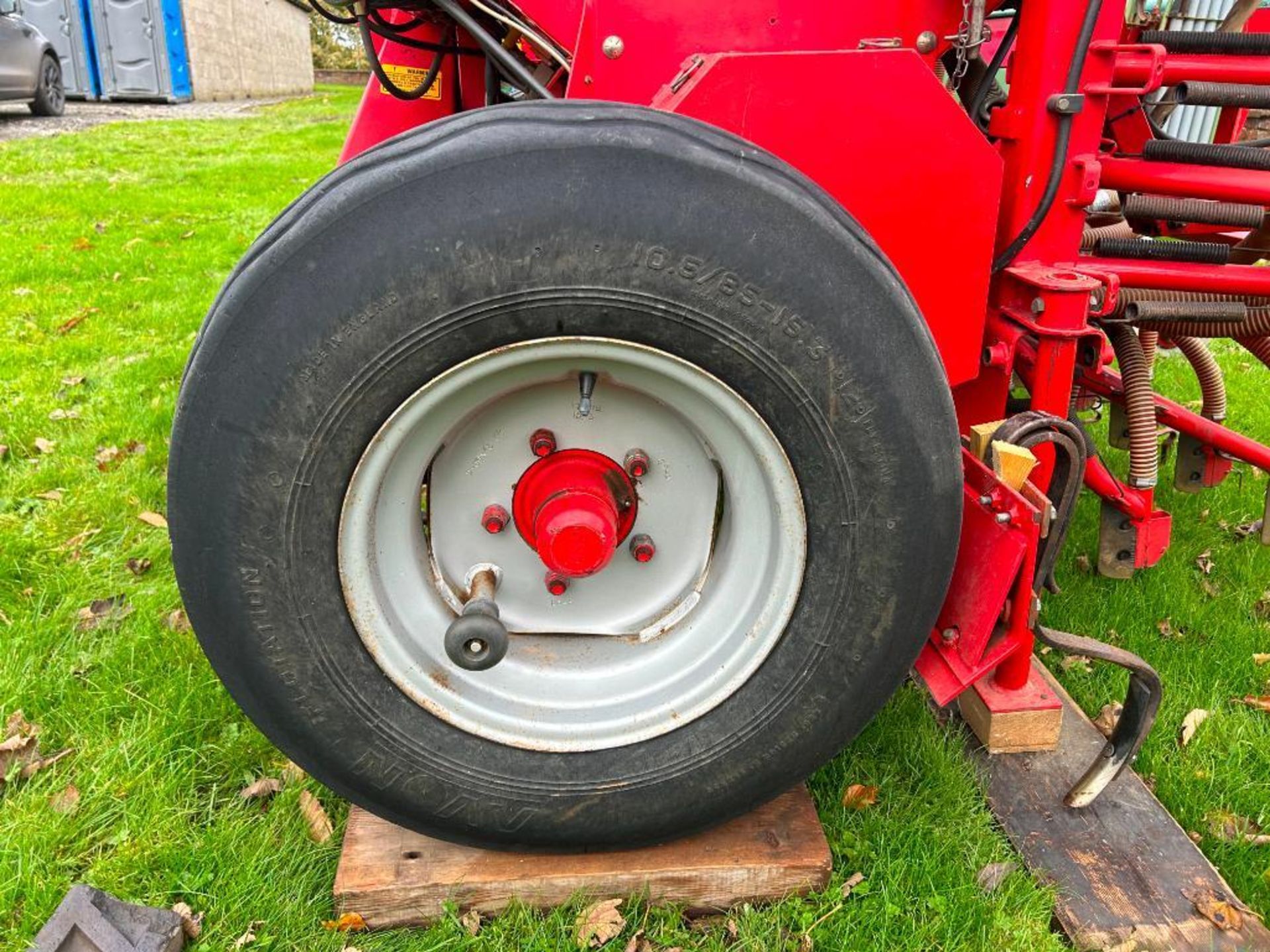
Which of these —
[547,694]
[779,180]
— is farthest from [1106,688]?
[779,180]

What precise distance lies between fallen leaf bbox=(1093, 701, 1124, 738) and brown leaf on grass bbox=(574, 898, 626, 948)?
4.27ft

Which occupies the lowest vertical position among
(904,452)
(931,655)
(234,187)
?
(234,187)

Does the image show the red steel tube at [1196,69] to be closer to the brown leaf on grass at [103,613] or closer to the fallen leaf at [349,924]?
the fallen leaf at [349,924]

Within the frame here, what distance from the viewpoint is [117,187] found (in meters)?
8.02

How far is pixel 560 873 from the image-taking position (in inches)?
73.0

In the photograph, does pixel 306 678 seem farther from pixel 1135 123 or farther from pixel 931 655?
pixel 1135 123

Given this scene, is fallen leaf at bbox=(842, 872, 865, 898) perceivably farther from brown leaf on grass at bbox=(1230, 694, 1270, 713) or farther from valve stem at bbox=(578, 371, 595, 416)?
brown leaf on grass at bbox=(1230, 694, 1270, 713)

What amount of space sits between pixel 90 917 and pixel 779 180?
1713 millimetres

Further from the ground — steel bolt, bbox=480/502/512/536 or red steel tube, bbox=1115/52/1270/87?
red steel tube, bbox=1115/52/1270/87

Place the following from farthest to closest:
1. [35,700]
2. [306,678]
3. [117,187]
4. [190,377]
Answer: [117,187] → [35,700] → [306,678] → [190,377]

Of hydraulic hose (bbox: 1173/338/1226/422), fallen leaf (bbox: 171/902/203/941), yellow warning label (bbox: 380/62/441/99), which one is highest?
yellow warning label (bbox: 380/62/441/99)

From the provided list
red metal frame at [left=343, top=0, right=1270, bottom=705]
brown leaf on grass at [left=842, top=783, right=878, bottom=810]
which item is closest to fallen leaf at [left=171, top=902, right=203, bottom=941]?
brown leaf on grass at [left=842, top=783, right=878, bottom=810]

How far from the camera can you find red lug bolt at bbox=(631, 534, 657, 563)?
1.86 metres

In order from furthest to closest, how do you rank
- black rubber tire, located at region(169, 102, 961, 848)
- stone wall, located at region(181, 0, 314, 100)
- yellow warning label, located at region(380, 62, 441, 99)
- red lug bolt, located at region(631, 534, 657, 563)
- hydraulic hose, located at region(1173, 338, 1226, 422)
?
stone wall, located at region(181, 0, 314, 100) → hydraulic hose, located at region(1173, 338, 1226, 422) → yellow warning label, located at region(380, 62, 441, 99) → red lug bolt, located at region(631, 534, 657, 563) → black rubber tire, located at region(169, 102, 961, 848)
